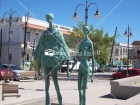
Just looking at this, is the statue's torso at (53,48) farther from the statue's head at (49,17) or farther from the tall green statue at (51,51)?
the statue's head at (49,17)

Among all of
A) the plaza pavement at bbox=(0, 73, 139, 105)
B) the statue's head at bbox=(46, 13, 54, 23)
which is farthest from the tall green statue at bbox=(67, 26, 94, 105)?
the plaza pavement at bbox=(0, 73, 139, 105)

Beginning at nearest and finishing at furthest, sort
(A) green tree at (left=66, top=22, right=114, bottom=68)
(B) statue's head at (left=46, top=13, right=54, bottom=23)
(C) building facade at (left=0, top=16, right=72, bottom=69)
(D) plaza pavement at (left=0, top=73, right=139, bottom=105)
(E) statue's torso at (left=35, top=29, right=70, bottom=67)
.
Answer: (E) statue's torso at (left=35, top=29, right=70, bottom=67), (B) statue's head at (left=46, top=13, right=54, bottom=23), (D) plaza pavement at (left=0, top=73, right=139, bottom=105), (A) green tree at (left=66, top=22, right=114, bottom=68), (C) building facade at (left=0, top=16, right=72, bottom=69)

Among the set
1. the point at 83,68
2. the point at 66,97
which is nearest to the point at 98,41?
the point at 66,97

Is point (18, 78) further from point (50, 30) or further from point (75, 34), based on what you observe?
point (50, 30)

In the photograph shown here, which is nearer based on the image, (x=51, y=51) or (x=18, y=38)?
(x=51, y=51)

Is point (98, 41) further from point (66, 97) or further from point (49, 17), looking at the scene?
point (49, 17)

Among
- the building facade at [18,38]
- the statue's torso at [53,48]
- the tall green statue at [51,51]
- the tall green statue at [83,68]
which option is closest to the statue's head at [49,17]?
the tall green statue at [51,51]

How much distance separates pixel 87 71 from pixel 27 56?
3481 cm

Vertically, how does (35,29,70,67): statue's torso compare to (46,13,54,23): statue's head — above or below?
below

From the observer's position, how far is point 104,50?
2559 centimetres

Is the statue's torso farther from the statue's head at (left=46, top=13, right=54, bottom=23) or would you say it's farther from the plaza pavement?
the plaza pavement

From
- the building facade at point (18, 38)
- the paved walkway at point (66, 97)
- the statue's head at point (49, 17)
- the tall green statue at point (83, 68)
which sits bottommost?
the paved walkway at point (66, 97)

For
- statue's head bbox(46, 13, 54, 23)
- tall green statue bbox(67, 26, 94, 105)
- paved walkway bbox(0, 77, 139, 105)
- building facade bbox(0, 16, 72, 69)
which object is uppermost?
building facade bbox(0, 16, 72, 69)

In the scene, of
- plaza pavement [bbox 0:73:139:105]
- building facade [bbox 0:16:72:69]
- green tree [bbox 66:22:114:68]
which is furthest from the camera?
building facade [bbox 0:16:72:69]
